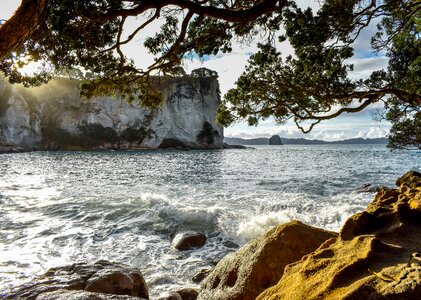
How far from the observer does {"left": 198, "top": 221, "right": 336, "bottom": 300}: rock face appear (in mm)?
3098

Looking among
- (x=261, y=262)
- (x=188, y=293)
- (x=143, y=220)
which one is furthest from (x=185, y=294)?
(x=143, y=220)

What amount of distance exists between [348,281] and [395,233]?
985mm

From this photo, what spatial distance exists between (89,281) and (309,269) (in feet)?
11.1

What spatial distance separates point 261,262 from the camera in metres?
3.19

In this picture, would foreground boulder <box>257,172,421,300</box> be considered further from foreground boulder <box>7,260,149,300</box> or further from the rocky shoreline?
foreground boulder <box>7,260,149,300</box>

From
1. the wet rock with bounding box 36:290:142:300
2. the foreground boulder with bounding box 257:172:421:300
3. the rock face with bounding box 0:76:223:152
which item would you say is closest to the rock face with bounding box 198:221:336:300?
the foreground boulder with bounding box 257:172:421:300

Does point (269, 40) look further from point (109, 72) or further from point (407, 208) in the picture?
point (407, 208)

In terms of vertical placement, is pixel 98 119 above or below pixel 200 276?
above

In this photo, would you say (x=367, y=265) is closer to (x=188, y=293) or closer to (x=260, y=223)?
(x=188, y=293)

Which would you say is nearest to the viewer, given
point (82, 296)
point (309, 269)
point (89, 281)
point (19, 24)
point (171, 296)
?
point (309, 269)

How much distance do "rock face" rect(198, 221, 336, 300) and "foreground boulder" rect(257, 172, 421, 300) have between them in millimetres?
750

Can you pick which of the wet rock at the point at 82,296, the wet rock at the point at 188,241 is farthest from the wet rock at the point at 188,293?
the wet rock at the point at 188,241

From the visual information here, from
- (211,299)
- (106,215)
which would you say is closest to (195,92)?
(106,215)

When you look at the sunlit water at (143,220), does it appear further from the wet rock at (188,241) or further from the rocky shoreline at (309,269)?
the rocky shoreline at (309,269)
